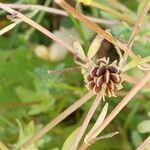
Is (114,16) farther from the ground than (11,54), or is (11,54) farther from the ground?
(114,16)

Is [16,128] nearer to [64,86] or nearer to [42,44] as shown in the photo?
[64,86]

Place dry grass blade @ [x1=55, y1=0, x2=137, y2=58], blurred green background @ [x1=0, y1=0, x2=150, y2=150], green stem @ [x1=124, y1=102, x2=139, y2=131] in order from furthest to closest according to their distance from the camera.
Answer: green stem @ [x1=124, y1=102, x2=139, y2=131] < blurred green background @ [x1=0, y1=0, x2=150, y2=150] < dry grass blade @ [x1=55, y1=0, x2=137, y2=58]

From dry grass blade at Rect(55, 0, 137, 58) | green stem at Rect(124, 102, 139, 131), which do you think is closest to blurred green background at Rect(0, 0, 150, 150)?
green stem at Rect(124, 102, 139, 131)

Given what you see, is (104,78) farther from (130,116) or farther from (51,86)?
(130,116)

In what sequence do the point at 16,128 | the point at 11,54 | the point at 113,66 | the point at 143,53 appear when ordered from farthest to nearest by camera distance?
the point at 11,54 → the point at 16,128 → the point at 143,53 → the point at 113,66

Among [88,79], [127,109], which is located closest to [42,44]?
[127,109]

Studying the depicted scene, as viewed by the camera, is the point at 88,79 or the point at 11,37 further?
the point at 11,37

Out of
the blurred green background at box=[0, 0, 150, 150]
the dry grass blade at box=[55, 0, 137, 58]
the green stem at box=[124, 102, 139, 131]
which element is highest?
the dry grass blade at box=[55, 0, 137, 58]

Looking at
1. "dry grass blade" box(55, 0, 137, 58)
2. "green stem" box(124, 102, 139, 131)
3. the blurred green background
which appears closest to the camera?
"dry grass blade" box(55, 0, 137, 58)

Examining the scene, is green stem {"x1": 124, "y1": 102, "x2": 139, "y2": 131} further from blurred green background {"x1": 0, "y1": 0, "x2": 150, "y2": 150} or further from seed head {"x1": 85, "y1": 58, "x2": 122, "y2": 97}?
seed head {"x1": 85, "y1": 58, "x2": 122, "y2": 97}
